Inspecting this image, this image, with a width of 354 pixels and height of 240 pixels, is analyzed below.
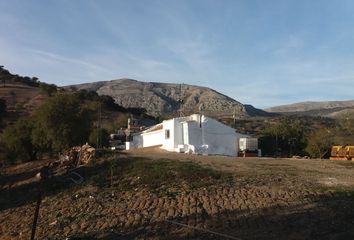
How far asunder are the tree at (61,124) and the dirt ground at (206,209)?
43.3 ft

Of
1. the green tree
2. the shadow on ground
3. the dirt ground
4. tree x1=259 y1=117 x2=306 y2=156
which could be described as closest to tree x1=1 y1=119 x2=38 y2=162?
the green tree

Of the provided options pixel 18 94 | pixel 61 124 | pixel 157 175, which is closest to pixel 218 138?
pixel 61 124

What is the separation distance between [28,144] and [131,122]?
27.3m

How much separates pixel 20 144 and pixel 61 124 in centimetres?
516

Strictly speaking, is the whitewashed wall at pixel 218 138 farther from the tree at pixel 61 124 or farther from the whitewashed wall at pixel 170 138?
the tree at pixel 61 124

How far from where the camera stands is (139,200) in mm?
20984

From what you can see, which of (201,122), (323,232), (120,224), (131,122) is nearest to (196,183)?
(120,224)

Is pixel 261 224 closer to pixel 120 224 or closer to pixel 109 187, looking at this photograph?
pixel 120 224

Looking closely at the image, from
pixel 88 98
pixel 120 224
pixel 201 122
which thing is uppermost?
pixel 88 98

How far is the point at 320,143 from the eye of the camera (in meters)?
51.6

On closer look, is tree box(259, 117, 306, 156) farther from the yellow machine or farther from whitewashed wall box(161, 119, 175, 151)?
whitewashed wall box(161, 119, 175, 151)

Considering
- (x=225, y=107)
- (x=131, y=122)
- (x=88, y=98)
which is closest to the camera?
(x=131, y=122)

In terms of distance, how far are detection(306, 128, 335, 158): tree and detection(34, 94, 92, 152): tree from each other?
2175 centimetres

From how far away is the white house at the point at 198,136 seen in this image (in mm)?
41531
